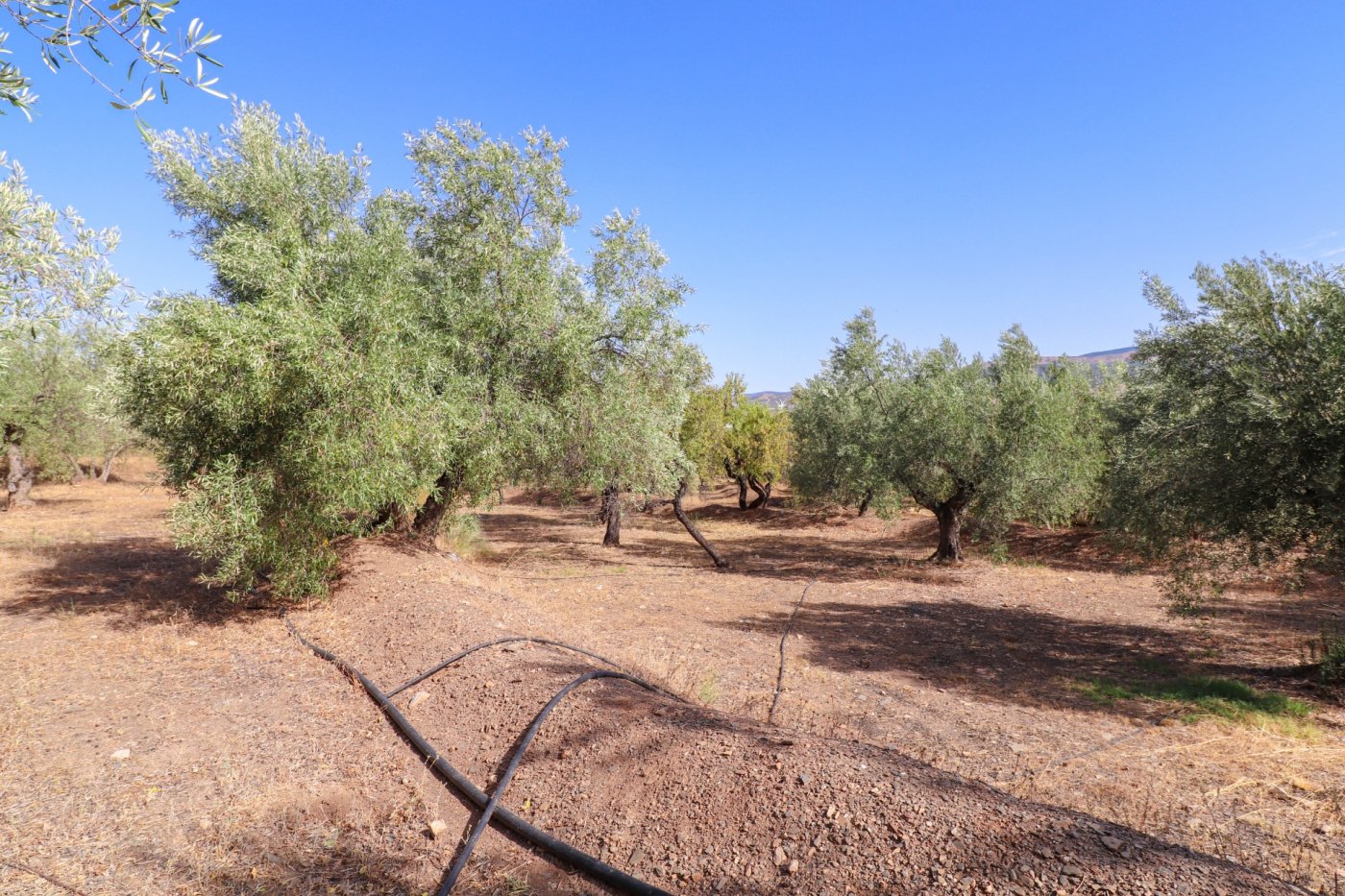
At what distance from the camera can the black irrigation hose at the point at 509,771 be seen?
427cm

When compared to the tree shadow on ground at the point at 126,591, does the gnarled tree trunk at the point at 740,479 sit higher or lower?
higher

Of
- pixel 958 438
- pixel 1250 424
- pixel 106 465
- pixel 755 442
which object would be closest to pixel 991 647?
pixel 1250 424

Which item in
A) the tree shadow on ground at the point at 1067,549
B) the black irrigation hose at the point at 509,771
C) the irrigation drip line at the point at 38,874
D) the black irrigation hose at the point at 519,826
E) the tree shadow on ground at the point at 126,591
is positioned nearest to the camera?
the irrigation drip line at the point at 38,874

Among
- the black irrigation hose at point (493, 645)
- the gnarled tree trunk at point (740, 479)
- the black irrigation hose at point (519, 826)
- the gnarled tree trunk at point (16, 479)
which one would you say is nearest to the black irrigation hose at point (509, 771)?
the black irrigation hose at point (519, 826)

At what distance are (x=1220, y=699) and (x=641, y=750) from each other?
840 centimetres

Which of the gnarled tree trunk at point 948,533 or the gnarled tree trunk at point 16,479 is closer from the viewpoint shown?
the gnarled tree trunk at point 948,533

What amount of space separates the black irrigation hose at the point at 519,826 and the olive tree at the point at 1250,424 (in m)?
9.41

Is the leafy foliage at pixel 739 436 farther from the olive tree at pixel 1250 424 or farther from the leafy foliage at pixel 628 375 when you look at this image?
the olive tree at pixel 1250 424

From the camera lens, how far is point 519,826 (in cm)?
476

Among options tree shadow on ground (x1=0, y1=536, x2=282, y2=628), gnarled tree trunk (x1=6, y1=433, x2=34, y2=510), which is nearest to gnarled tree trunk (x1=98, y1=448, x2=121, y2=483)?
gnarled tree trunk (x1=6, y1=433, x2=34, y2=510)

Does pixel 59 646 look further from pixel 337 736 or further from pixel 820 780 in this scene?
pixel 820 780

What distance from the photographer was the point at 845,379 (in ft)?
77.2

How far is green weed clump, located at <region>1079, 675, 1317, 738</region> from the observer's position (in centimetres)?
788

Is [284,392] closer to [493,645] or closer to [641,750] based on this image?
[493,645]
